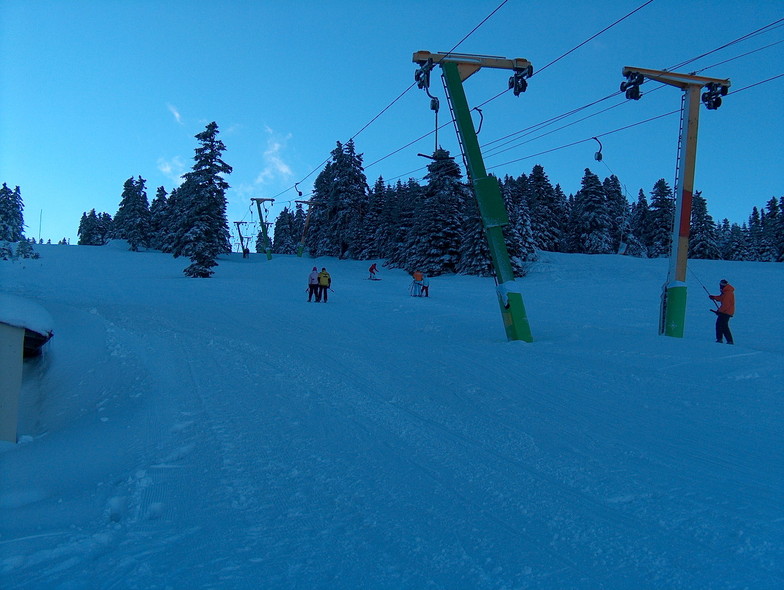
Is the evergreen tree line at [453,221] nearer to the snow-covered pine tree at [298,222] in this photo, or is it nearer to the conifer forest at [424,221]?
the conifer forest at [424,221]

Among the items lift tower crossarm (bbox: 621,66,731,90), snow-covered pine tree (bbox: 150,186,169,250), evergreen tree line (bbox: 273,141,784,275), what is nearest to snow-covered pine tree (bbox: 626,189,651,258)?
evergreen tree line (bbox: 273,141,784,275)

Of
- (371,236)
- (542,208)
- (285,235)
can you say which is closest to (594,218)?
(542,208)

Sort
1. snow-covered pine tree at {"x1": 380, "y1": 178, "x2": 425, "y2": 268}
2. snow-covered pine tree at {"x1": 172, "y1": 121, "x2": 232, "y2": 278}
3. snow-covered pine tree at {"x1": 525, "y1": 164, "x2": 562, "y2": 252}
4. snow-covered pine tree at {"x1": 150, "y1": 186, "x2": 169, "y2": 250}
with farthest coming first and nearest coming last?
snow-covered pine tree at {"x1": 150, "y1": 186, "x2": 169, "y2": 250} < snow-covered pine tree at {"x1": 525, "y1": 164, "x2": 562, "y2": 252} < snow-covered pine tree at {"x1": 380, "y1": 178, "x2": 425, "y2": 268} < snow-covered pine tree at {"x1": 172, "y1": 121, "x2": 232, "y2": 278}

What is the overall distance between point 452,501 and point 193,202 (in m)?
40.4

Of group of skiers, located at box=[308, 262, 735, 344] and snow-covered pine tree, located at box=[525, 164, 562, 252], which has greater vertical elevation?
snow-covered pine tree, located at box=[525, 164, 562, 252]

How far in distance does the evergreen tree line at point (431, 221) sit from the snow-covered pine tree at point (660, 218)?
5.3 inches

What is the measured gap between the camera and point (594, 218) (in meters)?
57.2

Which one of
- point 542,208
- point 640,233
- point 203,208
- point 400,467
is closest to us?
point 400,467

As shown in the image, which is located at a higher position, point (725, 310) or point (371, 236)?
point (371, 236)

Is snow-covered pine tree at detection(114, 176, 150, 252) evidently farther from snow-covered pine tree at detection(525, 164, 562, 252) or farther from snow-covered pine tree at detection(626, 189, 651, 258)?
snow-covered pine tree at detection(626, 189, 651, 258)

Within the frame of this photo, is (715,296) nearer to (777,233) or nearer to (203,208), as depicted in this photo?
(203,208)

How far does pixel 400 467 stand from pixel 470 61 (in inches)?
414

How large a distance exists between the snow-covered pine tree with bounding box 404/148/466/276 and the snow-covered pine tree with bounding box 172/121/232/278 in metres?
16.7

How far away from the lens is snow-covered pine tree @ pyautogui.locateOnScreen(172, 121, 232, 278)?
1501 inches
